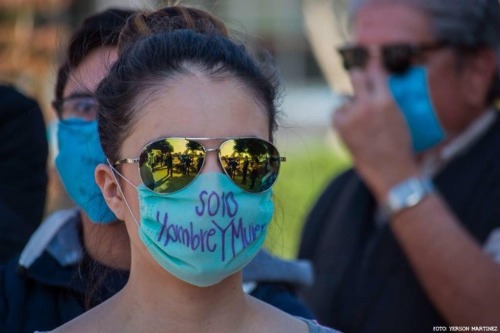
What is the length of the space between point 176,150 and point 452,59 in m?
2.17

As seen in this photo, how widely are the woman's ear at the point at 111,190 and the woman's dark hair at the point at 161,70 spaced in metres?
0.04

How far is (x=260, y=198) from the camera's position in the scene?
2.26m

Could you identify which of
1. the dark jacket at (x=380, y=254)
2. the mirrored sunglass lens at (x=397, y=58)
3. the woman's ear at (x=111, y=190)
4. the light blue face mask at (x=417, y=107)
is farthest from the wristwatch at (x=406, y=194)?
the woman's ear at (x=111, y=190)

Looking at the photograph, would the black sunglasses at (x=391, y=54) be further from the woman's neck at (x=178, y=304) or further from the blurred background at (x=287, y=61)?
the woman's neck at (x=178, y=304)

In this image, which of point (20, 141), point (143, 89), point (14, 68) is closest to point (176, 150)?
point (143, 89)

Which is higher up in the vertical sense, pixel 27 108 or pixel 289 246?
pixel 27 108

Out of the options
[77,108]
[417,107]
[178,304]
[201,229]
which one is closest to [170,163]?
[201,229]

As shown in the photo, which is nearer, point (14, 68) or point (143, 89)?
point (143, 89)

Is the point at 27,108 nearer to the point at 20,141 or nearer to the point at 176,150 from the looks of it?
the point at 20,141

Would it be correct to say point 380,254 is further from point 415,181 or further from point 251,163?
point 251,163

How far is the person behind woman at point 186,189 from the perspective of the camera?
217cm

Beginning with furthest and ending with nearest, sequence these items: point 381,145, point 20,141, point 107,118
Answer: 1. point 381,145
2. point 20,141
3. point 107,118

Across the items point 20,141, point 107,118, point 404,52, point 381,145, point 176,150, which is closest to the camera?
point 176,150

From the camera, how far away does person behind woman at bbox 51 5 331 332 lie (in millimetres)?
2168
